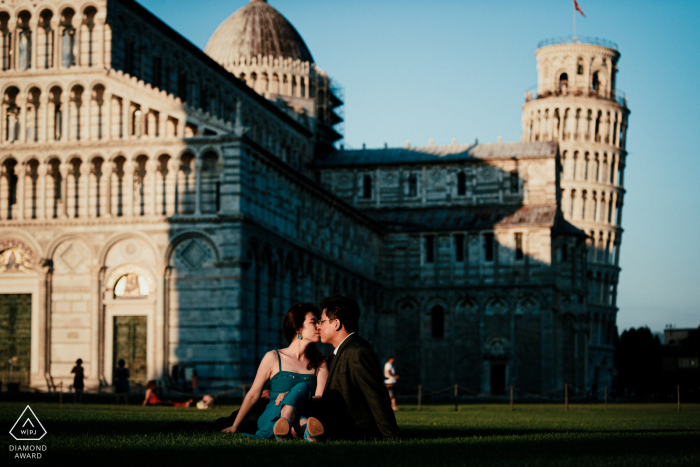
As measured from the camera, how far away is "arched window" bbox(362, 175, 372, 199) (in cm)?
6994

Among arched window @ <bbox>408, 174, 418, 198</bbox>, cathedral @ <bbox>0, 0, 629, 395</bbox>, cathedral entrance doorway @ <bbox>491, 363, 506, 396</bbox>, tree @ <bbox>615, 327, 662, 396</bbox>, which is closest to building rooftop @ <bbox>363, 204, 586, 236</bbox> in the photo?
cathedral @ <bbox>0, 0, 629, 395</bbox>

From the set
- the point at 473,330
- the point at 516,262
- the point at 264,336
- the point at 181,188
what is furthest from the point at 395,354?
the point at 181,188

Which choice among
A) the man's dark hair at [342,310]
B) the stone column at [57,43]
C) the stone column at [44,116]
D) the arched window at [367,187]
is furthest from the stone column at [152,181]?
the arched window at [367,187]

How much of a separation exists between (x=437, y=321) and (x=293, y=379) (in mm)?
54042

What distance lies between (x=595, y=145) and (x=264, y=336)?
52582mm

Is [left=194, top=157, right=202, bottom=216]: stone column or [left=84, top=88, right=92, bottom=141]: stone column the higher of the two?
[left=84, top=88, right=92, bottom=141]: stone column

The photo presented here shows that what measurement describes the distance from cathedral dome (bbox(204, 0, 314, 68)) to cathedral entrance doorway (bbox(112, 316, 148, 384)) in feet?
107

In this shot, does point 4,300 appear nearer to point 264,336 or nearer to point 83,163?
point 83,163

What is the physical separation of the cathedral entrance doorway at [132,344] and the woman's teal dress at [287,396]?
2850 centimetres

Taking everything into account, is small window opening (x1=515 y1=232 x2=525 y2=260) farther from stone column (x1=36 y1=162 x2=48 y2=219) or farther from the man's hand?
the man's hand

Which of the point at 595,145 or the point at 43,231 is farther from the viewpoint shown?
the point at 595,145

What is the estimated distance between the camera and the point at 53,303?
40844mm

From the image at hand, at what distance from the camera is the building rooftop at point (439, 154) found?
68625mm

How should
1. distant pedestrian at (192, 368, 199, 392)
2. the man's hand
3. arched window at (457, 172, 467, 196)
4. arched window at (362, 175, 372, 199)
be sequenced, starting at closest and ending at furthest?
the man's hand
distant pedestrian at (192, 368, 199, 392)
arched window at (457, 172, 467, 196)
arched window at (362, 175, 372, 199)
